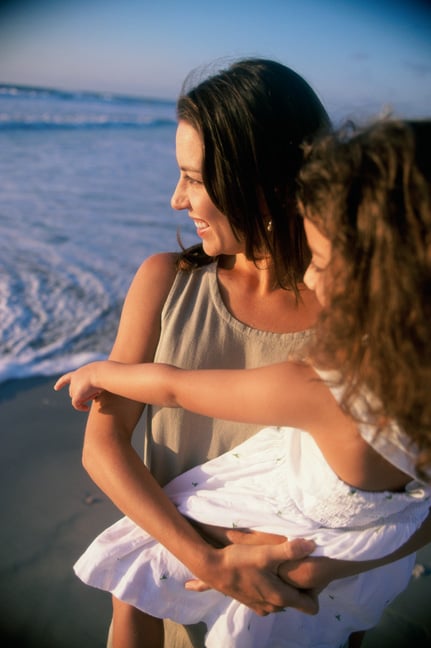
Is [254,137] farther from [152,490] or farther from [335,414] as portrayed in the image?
[152,490]

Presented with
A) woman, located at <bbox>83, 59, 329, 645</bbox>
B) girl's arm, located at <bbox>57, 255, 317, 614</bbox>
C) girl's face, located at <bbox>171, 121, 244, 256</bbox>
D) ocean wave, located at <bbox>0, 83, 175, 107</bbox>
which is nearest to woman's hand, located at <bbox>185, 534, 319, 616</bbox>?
girl's arm, located at <bbox>57, 255, 317, 614</bbox>

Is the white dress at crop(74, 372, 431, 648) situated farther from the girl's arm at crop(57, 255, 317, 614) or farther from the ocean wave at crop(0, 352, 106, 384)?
the ocean wave at crop(0, 352, 106, 384)

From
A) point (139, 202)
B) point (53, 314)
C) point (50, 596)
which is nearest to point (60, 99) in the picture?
point (139, 202)

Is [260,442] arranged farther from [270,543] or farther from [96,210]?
[96,210]

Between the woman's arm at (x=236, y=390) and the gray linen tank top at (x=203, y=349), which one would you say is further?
the gray linen tank top at (x=203, y=349)

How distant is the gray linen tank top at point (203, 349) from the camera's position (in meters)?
1.88

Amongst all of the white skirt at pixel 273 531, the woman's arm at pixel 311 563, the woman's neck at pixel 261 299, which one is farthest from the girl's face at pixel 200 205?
the woman's arm at pixel 311 563

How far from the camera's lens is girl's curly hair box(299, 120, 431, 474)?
4.30 feet

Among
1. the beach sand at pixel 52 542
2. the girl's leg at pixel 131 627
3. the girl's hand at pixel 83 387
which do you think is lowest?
the beach sand at pixel 52 542

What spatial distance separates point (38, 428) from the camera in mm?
3641

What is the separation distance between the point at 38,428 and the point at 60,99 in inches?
573

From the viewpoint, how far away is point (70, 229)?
21.7 ft

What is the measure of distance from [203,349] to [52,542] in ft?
5.04

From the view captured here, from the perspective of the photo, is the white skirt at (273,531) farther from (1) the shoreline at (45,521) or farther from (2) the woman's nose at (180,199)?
(1) the shoreline at (45,521)
